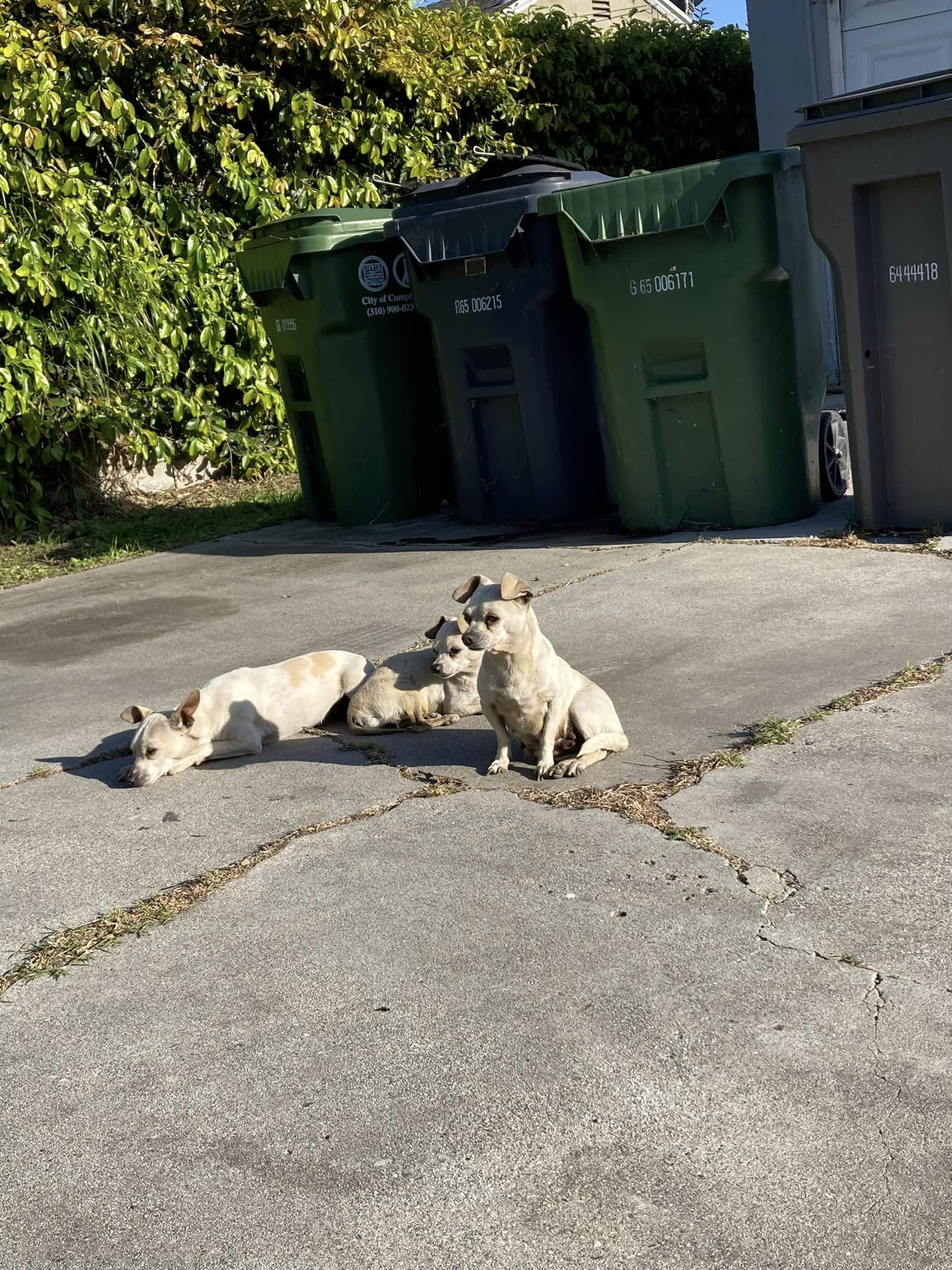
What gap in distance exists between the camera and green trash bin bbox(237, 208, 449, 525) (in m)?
8.41

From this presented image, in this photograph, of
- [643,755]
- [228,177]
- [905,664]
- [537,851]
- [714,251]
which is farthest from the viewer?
[228,177]

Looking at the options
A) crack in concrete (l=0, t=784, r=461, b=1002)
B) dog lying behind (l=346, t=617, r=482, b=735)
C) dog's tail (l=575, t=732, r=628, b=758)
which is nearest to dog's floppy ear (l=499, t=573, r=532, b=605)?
dog's tail (l=575, t=732, r=628, b=758)

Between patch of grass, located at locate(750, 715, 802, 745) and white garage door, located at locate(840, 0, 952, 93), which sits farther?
white garage door, located at locate(840, 0, 952, 93)

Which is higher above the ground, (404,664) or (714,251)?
(714,251)

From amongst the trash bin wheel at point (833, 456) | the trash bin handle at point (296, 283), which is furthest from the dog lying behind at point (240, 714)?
the trash bin handle at point (296, 283)

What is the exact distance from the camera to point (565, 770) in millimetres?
4289

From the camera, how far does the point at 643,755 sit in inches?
173

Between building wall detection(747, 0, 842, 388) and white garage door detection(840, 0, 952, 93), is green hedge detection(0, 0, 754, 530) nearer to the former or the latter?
building wall detection(747, 0, 842, 388)

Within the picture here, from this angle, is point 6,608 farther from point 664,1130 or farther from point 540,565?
point 664,1130

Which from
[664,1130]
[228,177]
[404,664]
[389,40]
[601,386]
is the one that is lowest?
[664,1130]

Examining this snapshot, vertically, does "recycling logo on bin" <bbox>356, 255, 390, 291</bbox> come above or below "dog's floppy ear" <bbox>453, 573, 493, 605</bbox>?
above

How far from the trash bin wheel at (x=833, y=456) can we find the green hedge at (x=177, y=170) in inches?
174

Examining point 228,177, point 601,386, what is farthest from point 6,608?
point 228,177

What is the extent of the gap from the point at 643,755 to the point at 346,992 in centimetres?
153
